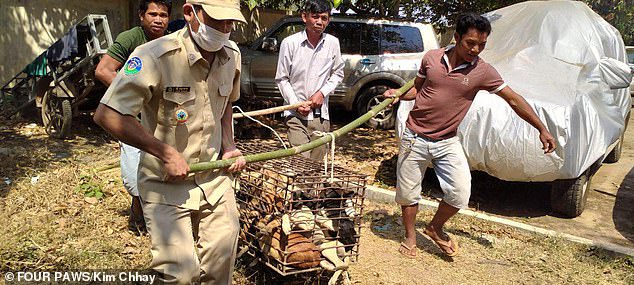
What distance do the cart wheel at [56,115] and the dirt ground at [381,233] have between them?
767mm

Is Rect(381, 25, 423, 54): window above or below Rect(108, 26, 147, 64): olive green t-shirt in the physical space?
below

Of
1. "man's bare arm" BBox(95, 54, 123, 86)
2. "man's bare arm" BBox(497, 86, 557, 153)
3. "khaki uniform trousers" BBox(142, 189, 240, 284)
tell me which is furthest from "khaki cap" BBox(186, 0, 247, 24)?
"man's bare arm" BBox(497, 86, 557, 153)

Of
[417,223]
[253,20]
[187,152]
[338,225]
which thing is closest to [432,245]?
[417,223]

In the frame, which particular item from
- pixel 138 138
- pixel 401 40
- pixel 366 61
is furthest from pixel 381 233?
pixel 401 40

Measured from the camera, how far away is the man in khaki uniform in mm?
2174

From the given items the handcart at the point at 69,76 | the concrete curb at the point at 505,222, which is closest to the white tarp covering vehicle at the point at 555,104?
the concrete curb at the point at 505,222

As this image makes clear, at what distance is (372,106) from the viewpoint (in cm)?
878

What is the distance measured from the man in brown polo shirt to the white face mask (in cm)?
180

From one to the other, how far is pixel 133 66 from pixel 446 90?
2.21 m

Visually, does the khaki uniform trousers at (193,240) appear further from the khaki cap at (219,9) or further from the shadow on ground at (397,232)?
the shadow on ground at (397,232)

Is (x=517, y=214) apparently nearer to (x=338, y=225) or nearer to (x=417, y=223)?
(x=417, y=223)

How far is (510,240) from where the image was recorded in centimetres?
438

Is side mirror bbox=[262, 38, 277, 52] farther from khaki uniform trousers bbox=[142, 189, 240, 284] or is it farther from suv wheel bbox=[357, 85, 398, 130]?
khaki uniform trousers bbox=[142, 189, 240, 284]

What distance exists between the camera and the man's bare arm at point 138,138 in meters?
2.13
